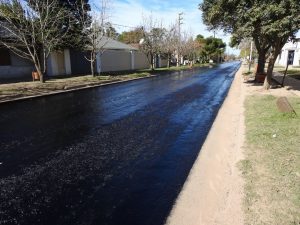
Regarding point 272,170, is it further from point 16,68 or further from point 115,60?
point 115,60

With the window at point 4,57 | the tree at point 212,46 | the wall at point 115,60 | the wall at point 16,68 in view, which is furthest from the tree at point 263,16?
the tree at point 212,46

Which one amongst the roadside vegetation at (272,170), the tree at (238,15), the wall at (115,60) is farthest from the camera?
the wall at (115,60)

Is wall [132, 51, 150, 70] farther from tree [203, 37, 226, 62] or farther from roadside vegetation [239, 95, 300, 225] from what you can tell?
roadside vegetation [239, 95, 300, 225]

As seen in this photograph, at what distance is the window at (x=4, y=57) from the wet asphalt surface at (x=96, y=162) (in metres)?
16.0

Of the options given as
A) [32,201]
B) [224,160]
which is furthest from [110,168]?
[224,160]

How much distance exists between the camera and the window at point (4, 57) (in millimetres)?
26984

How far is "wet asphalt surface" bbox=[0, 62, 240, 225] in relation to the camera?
479cm

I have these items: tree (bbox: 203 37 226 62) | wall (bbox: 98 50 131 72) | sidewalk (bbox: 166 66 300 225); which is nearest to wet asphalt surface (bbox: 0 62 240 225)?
sidewalk (bbox: 166 66 300 225)

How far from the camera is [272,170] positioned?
5.85m

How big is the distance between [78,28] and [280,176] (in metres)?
28.4

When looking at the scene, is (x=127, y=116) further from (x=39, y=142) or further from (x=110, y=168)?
(x=110, y=168)

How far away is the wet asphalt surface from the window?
52.6ft

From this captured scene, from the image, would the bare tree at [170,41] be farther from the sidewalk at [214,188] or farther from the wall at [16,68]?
the sidewalk at [214,188]

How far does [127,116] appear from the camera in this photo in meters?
11.7
